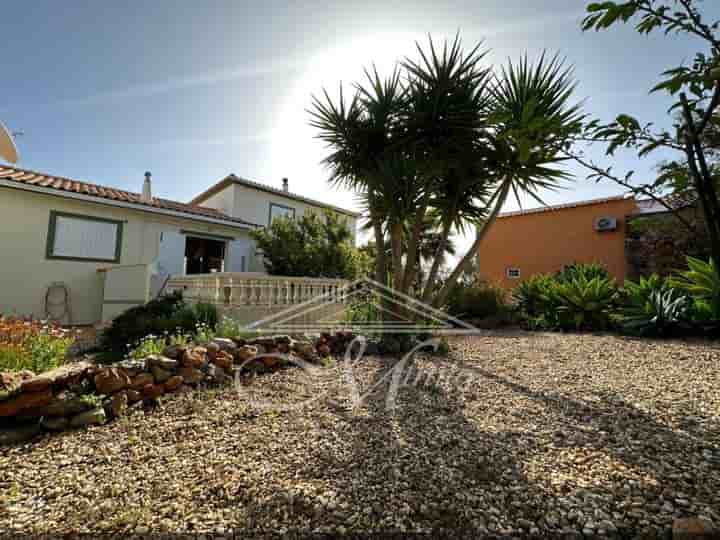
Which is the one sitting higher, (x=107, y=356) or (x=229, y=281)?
(x=229, y=281)

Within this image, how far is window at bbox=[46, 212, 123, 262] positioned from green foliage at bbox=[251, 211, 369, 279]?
340 cm

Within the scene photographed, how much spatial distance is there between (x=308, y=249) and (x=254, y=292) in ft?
11.8

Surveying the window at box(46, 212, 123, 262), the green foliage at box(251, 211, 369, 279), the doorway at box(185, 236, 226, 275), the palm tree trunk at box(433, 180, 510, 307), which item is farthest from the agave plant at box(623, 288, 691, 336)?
the doorway at box(185, 236, 226, 275)

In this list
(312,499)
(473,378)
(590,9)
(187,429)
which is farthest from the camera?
(473,378)

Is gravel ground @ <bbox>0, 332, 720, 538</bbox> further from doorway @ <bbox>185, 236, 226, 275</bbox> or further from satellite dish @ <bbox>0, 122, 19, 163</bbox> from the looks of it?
doorway @ <bbox>185, 236, 226, 275</bbox>

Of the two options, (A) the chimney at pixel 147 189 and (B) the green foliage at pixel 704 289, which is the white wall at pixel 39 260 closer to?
(A) the chimney at pixel 147 189

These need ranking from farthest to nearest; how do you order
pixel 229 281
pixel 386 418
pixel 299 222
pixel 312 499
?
pixel 299 222
pixel 229 281
pixel 386 418
pixel 312 499

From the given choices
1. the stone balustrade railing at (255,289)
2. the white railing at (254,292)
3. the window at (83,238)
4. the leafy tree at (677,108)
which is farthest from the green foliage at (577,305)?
the window at (83,238)

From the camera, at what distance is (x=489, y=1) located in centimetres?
403

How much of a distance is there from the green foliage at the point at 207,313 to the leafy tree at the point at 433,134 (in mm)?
2722

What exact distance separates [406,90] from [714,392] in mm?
4924

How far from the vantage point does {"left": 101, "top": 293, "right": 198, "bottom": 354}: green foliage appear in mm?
4730

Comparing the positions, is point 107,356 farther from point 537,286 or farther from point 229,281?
point 537,286

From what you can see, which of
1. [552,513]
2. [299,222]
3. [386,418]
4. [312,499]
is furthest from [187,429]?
[299,222]
